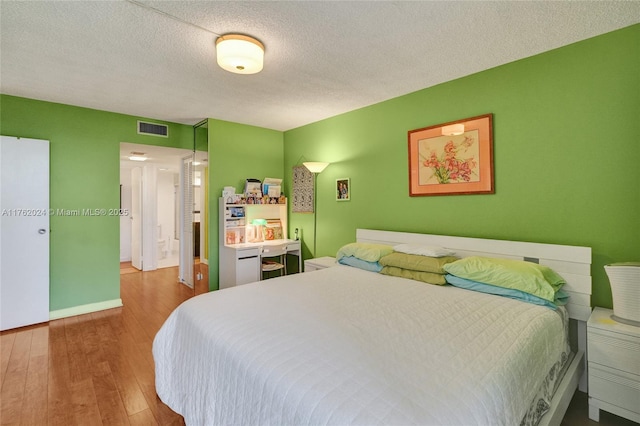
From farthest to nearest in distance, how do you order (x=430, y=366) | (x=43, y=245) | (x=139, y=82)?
(x=43, y=245), (x=139, y=82), (x=430, y=366)

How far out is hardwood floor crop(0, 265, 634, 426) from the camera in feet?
6.17

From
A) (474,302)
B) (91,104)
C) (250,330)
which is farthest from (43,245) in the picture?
(474,302)

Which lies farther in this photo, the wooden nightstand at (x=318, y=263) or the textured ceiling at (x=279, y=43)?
the wooden nightstand at (x=318, y=263)

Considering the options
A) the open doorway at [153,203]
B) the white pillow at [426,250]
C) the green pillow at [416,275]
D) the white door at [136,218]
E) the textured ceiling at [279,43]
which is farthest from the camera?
the white door at [136,218]

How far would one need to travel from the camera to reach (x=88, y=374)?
2.33 meters

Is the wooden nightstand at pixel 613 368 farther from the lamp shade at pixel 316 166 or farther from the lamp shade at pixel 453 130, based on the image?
the lamp shade at pixel 316 166

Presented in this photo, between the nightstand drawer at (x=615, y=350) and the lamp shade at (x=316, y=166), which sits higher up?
the lamp shade at (x=316, y=166)

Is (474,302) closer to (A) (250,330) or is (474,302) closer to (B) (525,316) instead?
(B) (525,316)

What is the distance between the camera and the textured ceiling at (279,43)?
183 cm

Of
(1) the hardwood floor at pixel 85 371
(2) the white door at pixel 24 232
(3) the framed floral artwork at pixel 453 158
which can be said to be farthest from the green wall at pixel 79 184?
(3) the framed floral artwork at pixel 453 158

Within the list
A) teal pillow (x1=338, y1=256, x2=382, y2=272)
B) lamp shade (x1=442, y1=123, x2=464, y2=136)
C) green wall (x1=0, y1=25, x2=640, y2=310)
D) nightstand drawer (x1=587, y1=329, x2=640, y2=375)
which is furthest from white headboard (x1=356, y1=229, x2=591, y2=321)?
lamp shade (x1=442, y1=123, x2=464, y2=136)

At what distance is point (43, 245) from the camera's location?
10.9ft

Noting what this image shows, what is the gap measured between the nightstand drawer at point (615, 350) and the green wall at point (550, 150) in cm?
46

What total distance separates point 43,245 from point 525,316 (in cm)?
458
